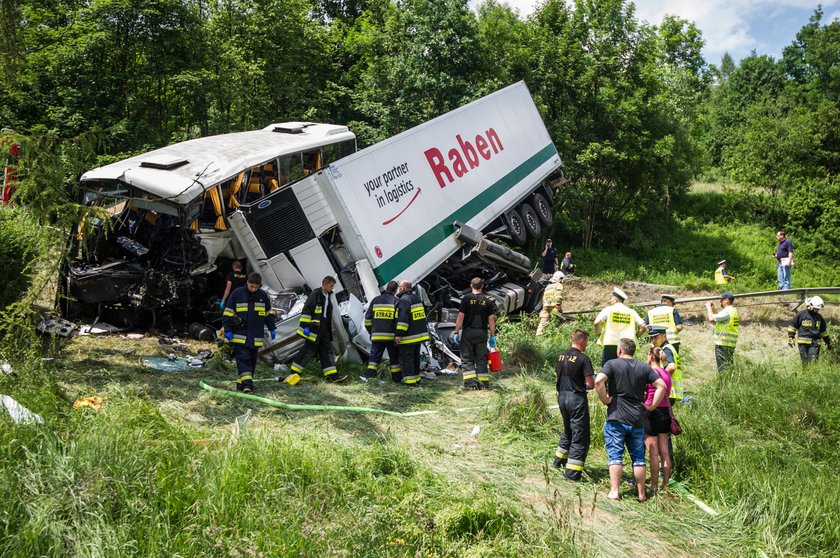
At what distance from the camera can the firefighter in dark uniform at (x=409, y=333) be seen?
A: 891 centimetres

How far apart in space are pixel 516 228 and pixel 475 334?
18.2 ft

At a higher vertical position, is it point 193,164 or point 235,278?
point 193,164

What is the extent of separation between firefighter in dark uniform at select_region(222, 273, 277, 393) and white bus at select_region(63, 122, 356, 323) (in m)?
1.41

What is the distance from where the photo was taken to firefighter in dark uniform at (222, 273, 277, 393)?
7.72 meters

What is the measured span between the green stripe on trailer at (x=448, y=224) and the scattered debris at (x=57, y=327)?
149 inches

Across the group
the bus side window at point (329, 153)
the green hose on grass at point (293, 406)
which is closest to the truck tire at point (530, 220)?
the bus side window at point (329, 153)

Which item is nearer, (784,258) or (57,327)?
(57,327)

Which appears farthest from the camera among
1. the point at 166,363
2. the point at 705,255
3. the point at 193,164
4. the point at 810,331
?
the point at 705,255

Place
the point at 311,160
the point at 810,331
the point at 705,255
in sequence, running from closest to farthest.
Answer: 1. the point at 810,331
2. the point at 311,160
3. the point at 705,255

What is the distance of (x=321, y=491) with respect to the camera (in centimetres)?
490

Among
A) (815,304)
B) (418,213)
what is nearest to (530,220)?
(418,213)

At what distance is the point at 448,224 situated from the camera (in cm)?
1132

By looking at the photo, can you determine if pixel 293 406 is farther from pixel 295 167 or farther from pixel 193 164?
pixel 295 167

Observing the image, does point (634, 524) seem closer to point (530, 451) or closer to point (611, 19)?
point (530, 451)
